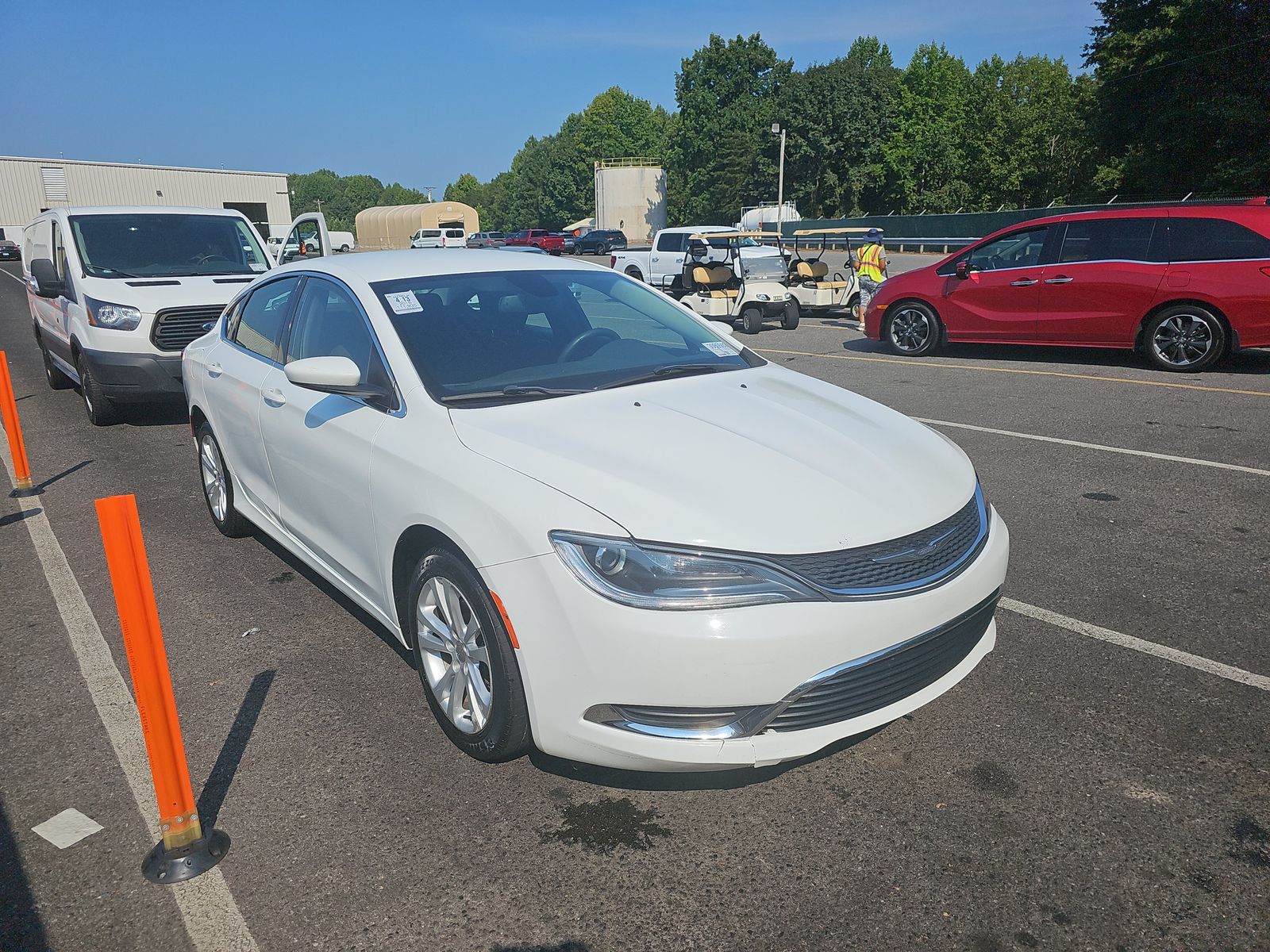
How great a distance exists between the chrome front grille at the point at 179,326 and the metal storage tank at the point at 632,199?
3158 inches

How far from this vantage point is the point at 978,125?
7219cm

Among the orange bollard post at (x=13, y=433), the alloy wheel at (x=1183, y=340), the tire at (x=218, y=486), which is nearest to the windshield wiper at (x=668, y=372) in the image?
the tire at (x=218, y=486)

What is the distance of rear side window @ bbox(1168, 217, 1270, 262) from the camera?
30.3 feet

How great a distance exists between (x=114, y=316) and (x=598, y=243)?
51188mm

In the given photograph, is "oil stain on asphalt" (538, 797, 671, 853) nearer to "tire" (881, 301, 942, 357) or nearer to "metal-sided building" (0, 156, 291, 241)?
"tire" (881, 301, 942, 357)

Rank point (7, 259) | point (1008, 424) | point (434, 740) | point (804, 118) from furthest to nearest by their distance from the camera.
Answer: point (804, 118) → point (7, 259) → point (1008, 424) → point (434, 740)

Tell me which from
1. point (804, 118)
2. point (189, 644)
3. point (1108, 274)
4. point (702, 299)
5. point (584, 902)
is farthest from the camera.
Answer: point (804, 118)

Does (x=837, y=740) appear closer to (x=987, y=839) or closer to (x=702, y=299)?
(x=987, y=839)

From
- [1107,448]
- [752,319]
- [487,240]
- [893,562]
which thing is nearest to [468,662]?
[893,562]

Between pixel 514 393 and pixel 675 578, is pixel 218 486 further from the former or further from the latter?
pixel 675 578

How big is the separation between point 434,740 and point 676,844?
3.25 feet

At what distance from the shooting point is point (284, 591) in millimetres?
4582

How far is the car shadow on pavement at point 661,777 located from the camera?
9.67 ft

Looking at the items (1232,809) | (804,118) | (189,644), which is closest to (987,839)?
(1232,809)
